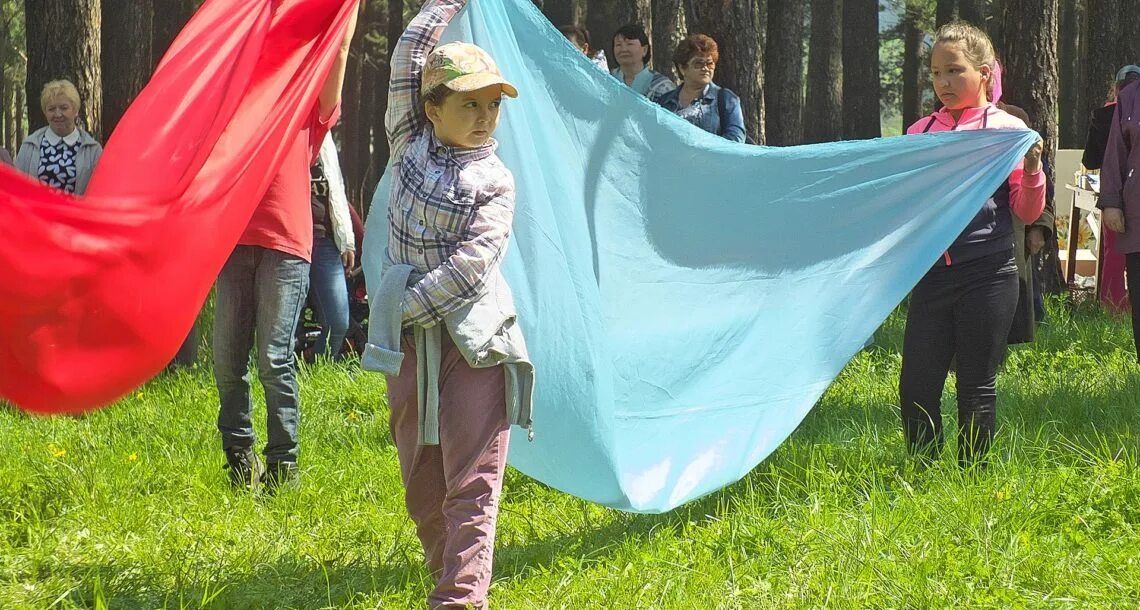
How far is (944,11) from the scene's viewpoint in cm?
2927

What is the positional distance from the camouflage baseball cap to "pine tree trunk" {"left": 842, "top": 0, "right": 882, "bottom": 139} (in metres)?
22.2

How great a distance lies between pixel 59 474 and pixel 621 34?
4851 mm

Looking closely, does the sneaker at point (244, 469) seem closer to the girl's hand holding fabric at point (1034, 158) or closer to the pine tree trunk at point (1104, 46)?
the girl's hand holding fabric at point (1034, 158)

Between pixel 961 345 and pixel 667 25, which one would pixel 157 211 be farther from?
pixel 667 25

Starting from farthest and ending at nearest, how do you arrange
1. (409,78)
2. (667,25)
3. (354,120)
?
(354,120), (667,25), (409,78)

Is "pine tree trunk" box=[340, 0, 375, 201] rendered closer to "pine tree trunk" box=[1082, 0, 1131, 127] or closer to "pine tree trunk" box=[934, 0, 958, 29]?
"pine tree trunk" box=[934, 0, 958, 29]

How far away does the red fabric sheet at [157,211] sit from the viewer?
3.12 meters

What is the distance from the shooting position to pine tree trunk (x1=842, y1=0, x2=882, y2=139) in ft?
82.3

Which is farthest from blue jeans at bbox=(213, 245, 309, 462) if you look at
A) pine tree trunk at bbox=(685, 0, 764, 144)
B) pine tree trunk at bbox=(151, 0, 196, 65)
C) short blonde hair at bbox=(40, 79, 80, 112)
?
pine tree trunk at bbox=(151, 0, 196, 65)

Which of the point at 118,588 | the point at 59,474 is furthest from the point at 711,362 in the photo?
the point at 59,474

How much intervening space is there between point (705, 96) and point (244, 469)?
12.2 feet

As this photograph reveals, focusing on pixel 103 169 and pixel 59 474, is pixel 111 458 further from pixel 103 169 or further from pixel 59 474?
pixel 103 169

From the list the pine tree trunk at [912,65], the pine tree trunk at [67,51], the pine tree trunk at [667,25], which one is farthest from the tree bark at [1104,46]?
the pine tree trunk at [912,65]

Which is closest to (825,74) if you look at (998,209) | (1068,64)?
(1068,64)
